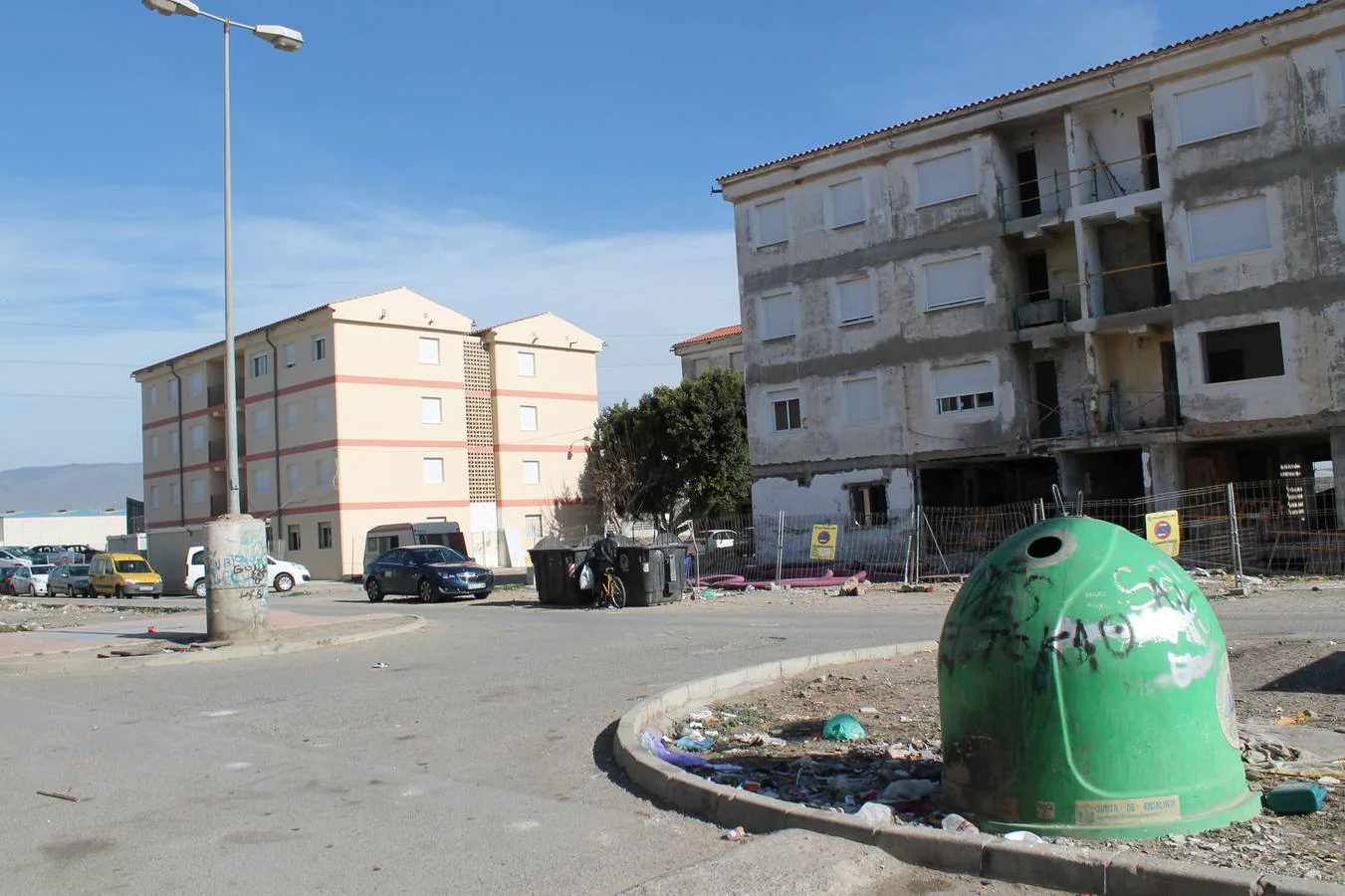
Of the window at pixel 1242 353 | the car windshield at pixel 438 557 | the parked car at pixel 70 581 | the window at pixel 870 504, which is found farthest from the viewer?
the parked car at pixel 70 581

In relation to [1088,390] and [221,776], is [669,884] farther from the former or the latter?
[1088,390]

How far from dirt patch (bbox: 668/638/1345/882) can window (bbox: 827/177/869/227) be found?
2376cm

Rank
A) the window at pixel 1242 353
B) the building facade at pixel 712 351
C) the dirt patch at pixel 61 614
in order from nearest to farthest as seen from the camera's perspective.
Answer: the dirt patch at pixel 61 614 → the window at pixel 1242 353 → the building facade at pixel 712 351

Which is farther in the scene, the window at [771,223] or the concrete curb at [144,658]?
the window at [771,223]

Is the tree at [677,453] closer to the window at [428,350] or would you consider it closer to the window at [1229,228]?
the window at [428,350]

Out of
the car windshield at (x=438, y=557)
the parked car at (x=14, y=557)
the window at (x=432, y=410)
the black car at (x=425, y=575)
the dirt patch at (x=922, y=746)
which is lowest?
the dirt patch at (x=922, y=746)

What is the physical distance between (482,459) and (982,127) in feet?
101

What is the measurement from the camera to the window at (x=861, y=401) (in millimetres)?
33438

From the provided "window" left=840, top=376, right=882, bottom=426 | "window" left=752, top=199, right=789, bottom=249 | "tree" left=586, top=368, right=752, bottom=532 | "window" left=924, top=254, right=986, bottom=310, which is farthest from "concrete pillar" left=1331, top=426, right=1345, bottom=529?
"tree" left=586, top=368, right=752, bottom=532

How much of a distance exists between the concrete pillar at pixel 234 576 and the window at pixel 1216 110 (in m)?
23.7

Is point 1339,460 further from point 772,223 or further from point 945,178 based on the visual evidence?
point 772,223

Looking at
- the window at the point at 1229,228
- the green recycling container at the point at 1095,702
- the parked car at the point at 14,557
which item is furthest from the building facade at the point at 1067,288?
the parked car at the point at 14,557

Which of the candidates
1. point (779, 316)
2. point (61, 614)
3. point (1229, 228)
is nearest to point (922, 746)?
point (1229, 228)

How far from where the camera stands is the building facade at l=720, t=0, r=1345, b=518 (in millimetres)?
26062
